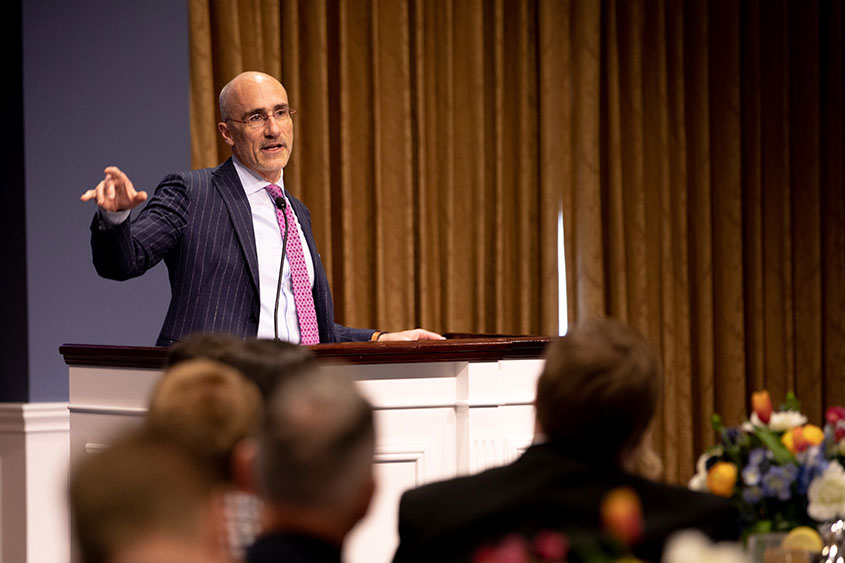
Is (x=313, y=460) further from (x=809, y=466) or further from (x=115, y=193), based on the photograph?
(x=115, y=193)

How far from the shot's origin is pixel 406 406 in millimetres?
2713

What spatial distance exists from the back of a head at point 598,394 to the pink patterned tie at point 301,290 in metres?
1.71

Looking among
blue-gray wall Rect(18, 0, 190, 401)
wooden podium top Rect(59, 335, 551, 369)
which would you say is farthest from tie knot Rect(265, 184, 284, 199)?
blue-gray wall Rect(18, 0, 190, 401)

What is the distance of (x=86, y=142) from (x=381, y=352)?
2089 millimetres

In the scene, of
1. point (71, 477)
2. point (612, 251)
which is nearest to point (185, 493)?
point (71, 477)

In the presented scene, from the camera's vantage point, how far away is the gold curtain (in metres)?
5.08

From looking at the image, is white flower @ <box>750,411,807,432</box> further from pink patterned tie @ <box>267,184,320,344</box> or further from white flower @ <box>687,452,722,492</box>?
pink patterned tie @ <box>267,184,320,344</box>

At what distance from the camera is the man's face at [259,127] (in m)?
3.45

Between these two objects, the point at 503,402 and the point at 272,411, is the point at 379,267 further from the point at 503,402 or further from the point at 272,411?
the point at 272,411

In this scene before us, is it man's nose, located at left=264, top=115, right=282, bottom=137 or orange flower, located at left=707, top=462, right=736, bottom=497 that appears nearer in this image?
orange flower, located at left=707, top=462, right=736, bottom=497

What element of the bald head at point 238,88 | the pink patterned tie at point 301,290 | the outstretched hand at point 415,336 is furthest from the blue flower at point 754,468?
the bald head at point 238,88

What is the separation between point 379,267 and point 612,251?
135 centimetres

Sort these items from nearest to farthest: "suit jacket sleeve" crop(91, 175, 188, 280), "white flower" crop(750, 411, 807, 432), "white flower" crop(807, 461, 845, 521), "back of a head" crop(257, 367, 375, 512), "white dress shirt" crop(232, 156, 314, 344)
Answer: "back of a head" crop(257, 367, 375, 512)
"white flower" crop(807, 461, 845, 521)
"white flower" crop(750, 411, 807, 432)
"suit jacket sleeve" crop(91, 175, 188, 280)
"white dress shirt" crop(232, 156, 314, 344)

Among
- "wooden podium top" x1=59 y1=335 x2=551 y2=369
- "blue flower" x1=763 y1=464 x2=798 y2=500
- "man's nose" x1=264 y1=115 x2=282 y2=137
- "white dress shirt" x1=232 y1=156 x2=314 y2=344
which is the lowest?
"blue flower" x1=763 y1=464 x2=798 y2=500
